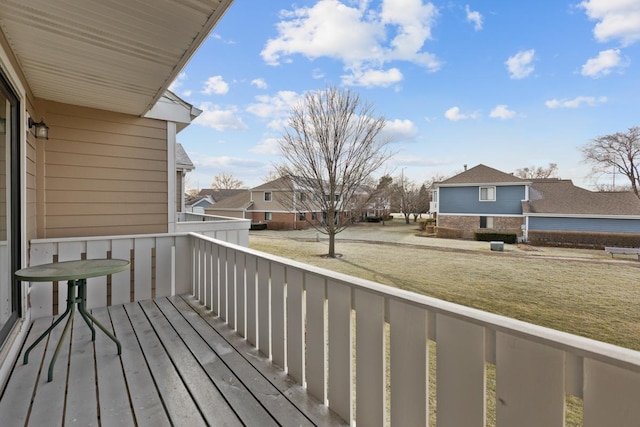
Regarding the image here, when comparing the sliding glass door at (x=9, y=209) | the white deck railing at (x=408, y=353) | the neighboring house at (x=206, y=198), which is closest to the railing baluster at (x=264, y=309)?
the white deck railing at (x=408, y=353)

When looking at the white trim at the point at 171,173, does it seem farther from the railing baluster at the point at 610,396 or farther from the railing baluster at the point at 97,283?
the railing baluster at the point at 610,396

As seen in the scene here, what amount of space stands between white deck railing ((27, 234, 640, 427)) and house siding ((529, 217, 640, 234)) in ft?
67.6

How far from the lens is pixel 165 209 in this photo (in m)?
4.49

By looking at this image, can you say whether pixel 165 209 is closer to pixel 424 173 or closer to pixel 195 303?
pixel 195 303

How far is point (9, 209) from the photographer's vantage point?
2.58 meters

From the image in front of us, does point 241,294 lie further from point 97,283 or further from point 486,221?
point 486,221

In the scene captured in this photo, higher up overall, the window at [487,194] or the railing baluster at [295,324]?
the window at [487,194]

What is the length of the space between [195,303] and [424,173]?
125ft

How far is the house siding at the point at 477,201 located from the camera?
19547mm

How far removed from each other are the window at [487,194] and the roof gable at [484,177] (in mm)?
459

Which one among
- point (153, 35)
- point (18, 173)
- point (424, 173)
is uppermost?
point (424, 173)

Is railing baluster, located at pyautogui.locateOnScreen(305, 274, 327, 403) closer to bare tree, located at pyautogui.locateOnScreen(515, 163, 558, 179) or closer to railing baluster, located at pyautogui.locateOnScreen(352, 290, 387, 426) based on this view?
railing baluster, located at pyautogui.locateOnScreen(352, 290, 387, 426)

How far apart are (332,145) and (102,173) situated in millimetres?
9342

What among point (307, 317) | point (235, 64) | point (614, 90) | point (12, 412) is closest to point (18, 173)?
point (12, 412)
